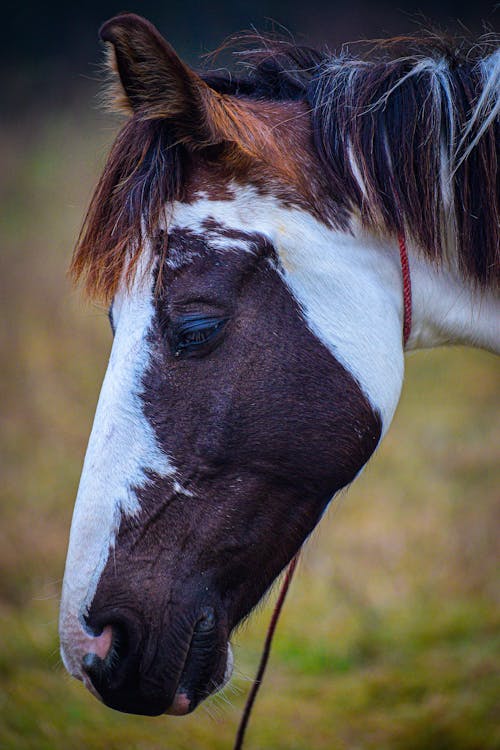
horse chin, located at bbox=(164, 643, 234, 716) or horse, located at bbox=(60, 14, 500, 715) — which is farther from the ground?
horse, located at bbox=(60, 14, 500, 715)

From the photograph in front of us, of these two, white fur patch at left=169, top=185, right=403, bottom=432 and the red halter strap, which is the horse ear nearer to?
white fur patch at left=169, top=185, right=403, bottom=432

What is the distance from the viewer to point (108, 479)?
154 cm

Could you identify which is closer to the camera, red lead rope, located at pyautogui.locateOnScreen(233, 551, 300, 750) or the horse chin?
the horse chin

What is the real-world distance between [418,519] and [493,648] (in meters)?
1.18

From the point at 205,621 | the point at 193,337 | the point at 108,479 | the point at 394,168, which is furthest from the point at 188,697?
the point at 394,168

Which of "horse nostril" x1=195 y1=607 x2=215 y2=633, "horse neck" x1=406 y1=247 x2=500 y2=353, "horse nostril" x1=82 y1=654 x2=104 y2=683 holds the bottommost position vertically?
"horse nostril" x1=82 y1=654 x2=104 y2=683

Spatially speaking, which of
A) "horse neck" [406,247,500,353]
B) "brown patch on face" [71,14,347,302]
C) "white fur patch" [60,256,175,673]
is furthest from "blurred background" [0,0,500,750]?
"horse neck" [406,247,500,353]

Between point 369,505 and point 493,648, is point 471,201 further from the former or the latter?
point 369,505

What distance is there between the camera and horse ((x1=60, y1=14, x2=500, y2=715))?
1530mm

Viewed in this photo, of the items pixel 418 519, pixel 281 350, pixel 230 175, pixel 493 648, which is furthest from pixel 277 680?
pixel 230 175

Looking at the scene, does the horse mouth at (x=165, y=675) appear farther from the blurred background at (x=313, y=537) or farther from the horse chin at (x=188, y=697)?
the blurred background at (x=313, y=537)

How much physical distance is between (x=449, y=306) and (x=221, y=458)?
0.73 meters

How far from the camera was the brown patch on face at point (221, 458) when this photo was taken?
1.53m

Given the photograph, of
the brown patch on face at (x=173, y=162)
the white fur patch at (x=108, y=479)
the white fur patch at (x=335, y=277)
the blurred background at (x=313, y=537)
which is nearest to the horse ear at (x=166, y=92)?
the brown patch on face at (x=173, y=162)
